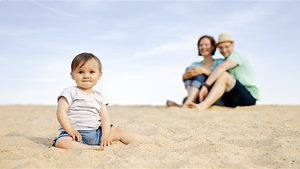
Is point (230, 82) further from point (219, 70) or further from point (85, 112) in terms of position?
point (85, 112)

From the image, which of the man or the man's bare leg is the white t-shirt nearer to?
the man

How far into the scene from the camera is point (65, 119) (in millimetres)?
3721

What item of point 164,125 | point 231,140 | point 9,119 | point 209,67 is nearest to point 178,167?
point 231,140

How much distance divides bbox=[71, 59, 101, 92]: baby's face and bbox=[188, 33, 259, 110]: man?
145 inches

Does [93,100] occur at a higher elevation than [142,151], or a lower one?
higher

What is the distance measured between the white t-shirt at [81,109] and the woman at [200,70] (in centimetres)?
389

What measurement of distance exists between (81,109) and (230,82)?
4.37m

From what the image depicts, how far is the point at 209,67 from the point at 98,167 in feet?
17.6

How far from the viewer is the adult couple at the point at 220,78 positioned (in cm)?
755

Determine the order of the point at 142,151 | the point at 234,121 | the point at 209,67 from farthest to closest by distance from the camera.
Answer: the point at 209,67 → the point at 234,121 → the point at 142,151

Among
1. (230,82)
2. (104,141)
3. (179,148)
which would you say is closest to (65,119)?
(104,141)

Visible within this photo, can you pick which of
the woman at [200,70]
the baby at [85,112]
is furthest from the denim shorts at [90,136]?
the woman at [200,70]

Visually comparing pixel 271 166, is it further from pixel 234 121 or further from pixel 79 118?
pixel 234 121

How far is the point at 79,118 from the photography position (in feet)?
12.6
